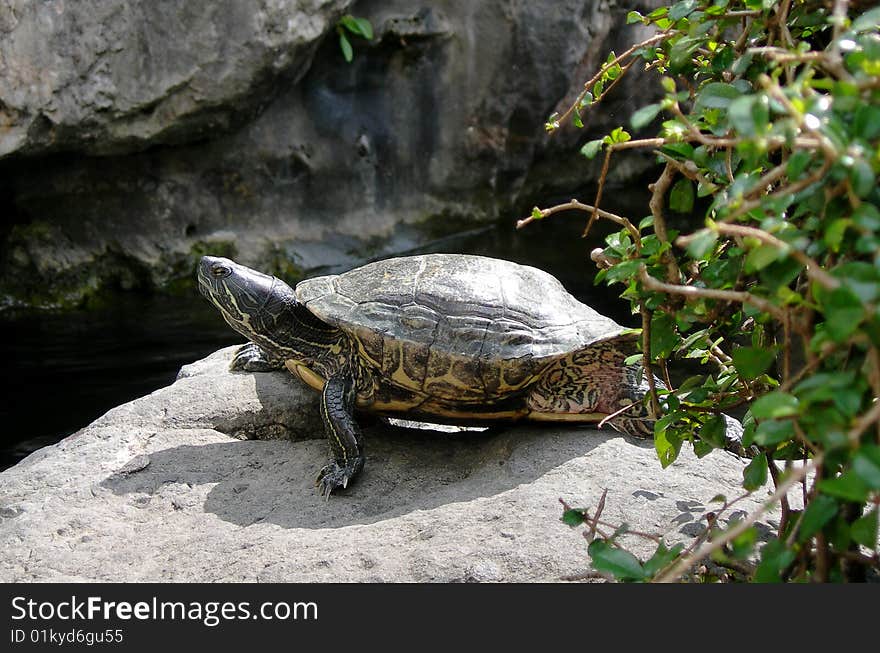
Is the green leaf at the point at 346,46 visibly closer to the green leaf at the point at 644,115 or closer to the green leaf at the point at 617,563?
the green leaf at the point at 644,115

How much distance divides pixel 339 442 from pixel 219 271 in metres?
1.22

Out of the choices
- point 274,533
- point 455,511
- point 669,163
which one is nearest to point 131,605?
point 274,533

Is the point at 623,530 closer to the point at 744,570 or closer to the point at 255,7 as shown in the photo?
the point at 744,570

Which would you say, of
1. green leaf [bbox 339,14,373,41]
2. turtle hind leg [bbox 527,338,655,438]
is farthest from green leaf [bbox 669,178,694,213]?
green leaf [bbox 339,14,373,41]

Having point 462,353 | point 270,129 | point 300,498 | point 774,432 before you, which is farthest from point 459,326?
point 270,129

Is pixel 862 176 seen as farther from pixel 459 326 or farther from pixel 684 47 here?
pixel 459 326

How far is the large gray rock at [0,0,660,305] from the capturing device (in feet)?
23.8

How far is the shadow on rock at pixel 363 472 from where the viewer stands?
3.55 meters

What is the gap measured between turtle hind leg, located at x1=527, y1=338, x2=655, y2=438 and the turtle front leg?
81 cm

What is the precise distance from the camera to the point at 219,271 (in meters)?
4.45

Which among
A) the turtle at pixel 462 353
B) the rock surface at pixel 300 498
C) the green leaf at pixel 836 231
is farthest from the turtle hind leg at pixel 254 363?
the green leaf at pixel 836 231

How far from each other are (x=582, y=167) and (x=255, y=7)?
4.53 meters

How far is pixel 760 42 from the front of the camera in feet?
9.29

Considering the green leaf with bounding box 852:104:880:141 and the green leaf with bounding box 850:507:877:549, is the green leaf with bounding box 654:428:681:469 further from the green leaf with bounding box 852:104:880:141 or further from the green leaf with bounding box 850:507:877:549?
the green leaf with bounding box 852:104:880:141
